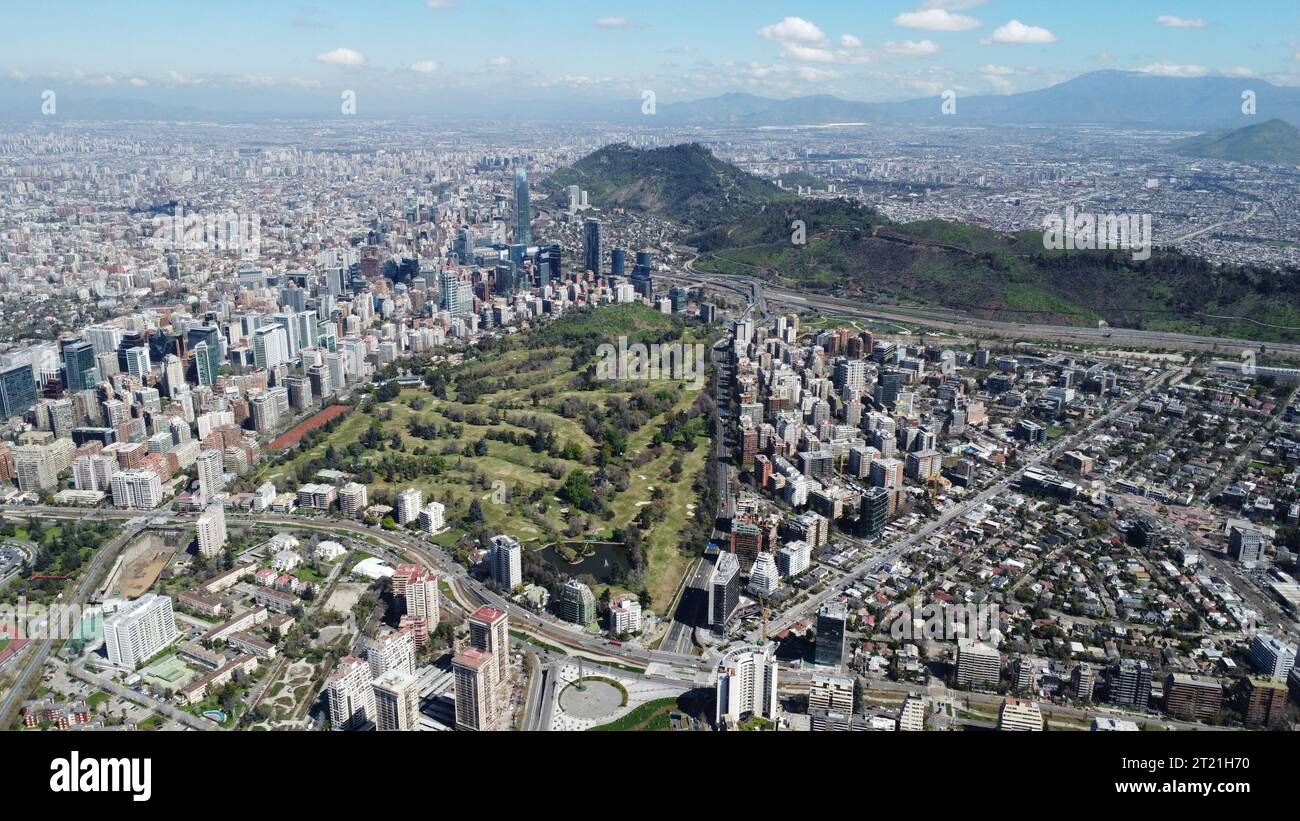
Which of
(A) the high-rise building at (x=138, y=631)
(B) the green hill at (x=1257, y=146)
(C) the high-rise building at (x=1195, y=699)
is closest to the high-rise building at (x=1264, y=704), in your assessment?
(C) the high-rise building at (x=1195, y=699)

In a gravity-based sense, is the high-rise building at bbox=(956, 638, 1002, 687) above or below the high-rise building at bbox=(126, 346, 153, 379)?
below

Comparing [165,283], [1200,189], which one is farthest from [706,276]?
[1200,189]

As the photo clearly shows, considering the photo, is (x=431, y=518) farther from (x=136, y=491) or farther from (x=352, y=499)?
(x=136, y=491)
